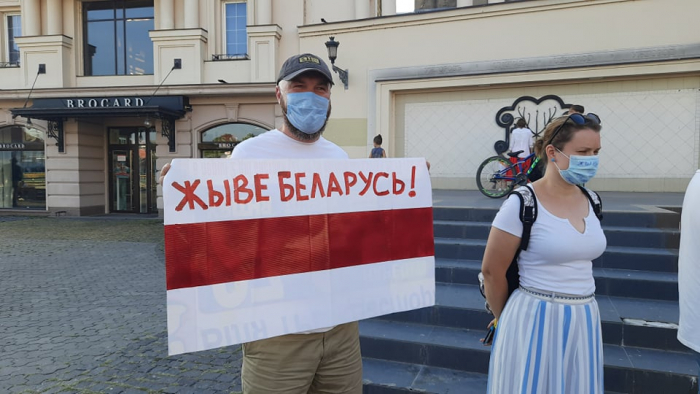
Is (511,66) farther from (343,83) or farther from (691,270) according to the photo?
(691,270)

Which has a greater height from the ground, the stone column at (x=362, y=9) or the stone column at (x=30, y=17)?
the stone column at (x=30, y=17)

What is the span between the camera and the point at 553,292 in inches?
84.0

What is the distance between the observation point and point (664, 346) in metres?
3.62

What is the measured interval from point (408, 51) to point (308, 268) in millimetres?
10751

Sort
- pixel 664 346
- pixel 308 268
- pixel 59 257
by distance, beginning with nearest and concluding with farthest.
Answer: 1. pixel 308 268
2. pixel 664 346
3. pixel 59 257

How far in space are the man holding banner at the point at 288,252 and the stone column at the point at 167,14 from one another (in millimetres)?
16861

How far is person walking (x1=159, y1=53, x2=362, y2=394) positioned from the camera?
1892 millimetres

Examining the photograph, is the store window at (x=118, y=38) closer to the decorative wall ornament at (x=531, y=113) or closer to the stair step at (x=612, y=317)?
the decorative wall ornament at (x=531, y=113)

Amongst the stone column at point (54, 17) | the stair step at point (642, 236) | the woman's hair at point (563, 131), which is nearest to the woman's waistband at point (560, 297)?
the woman's hair at point (563, 131)

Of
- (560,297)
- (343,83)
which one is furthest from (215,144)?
(560,297)

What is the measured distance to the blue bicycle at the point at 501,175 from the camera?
8.37 m

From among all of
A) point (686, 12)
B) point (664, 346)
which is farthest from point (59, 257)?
point (686, 12)

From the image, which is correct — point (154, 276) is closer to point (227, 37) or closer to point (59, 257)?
point (59, 257)

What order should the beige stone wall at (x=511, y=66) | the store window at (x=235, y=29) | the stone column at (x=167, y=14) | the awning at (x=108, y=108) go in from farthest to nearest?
the store window at (x=235, y=29) < the stone column at (x=167, y=14) < the awning at (x=108, y=108) < the beige stone wall at (x=511, y=66)
